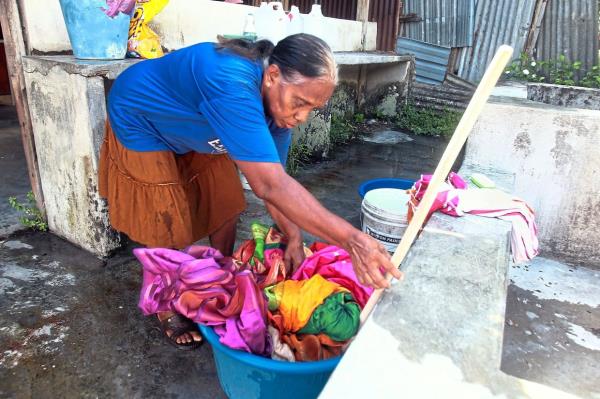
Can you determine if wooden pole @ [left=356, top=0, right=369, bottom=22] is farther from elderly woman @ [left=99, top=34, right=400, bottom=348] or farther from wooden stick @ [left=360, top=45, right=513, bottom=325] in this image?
wooden stick @ [left=360, top=45, right=513, bottom=325]

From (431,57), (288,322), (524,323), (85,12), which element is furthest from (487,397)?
(431,57)

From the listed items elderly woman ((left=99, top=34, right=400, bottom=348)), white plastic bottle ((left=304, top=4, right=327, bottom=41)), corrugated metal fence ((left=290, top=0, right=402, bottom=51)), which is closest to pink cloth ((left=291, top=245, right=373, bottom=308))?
elderly woman ((left=99, top=34, right=400, bottom=348))

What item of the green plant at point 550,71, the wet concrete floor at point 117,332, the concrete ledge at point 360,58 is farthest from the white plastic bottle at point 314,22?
the green plant at point 550,71

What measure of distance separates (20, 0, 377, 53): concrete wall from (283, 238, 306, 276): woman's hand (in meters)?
2.01

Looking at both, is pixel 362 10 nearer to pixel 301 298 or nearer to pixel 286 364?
pixel 301 298

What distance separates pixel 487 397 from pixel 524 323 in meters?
1.71

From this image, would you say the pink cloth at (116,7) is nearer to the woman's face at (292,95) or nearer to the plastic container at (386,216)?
the woman's face at (292,95)

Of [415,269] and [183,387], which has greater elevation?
[415,269]

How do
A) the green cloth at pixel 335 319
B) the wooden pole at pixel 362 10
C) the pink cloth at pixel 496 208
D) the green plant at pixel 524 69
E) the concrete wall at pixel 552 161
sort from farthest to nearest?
the green plant at pixel 524 69
the wooden pole at pixel 362 10
the concrete wall at pixel 552 161
the pink cloth at pixel 496 208
the green cloth at pixel 335 319

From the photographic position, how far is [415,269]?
139 centimetres

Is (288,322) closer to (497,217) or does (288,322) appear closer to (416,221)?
(416,221)

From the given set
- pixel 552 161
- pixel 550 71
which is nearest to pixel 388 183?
pixel 552 161

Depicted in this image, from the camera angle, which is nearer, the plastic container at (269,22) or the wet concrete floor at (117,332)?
the wet concrete floor at (117,332)

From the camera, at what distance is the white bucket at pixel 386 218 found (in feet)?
8.41
